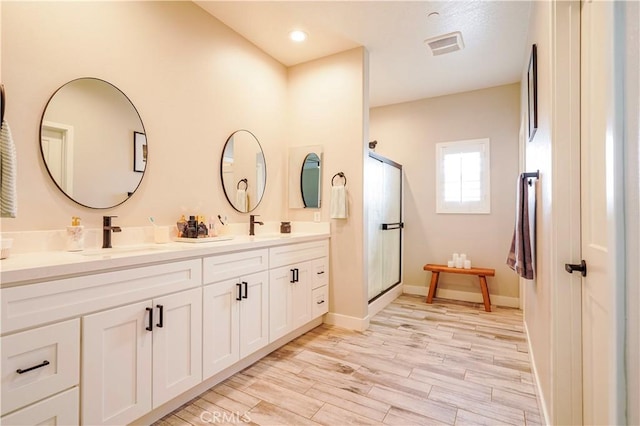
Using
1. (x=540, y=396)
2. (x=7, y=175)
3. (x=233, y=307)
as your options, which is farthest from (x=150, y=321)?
(x=540, y=396)

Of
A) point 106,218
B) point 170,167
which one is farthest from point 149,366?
point 170,167

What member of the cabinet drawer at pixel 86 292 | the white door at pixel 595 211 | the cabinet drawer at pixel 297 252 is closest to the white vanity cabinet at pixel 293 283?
the cabinet drawer at pixel 297 252

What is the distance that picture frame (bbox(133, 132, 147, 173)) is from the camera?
6.71 ft

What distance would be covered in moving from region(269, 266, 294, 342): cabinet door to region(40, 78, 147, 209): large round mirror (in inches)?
47.4

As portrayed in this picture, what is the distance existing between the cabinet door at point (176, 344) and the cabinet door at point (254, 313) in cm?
36

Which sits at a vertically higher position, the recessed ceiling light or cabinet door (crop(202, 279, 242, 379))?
the recessed ceiling light

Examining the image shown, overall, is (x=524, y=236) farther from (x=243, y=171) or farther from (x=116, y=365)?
(x=116, y=365)

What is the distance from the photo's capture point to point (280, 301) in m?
2.50

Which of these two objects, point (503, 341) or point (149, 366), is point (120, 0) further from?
point (503, 341)

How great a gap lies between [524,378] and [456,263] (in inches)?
76.2

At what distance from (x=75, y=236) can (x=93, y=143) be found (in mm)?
578

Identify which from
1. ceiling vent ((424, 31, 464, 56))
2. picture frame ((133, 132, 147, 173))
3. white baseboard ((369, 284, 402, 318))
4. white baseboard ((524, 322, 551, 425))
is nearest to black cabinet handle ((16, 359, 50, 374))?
picture frame ((133, 132, 147, 173))

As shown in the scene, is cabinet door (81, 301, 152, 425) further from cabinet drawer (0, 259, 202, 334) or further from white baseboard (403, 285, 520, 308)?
white baseboard (403, 285, 520, 308)

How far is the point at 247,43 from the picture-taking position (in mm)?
2936
